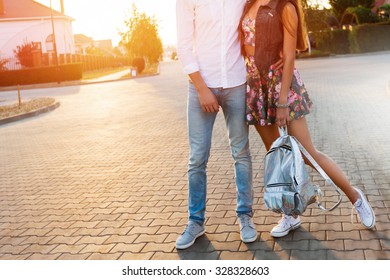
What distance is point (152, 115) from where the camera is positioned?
13.6 m

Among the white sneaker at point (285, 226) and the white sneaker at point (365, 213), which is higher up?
the white sneaker at point (365, 213)

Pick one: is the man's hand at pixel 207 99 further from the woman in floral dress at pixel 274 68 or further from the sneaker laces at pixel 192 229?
the sneaker laces at pixel 192 229

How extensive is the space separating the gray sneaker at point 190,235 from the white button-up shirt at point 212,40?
0.97 meters

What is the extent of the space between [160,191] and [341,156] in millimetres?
2295

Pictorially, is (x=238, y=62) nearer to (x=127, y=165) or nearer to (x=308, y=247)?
(x=308, y=247)

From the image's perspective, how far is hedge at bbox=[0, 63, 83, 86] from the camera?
39.2 m

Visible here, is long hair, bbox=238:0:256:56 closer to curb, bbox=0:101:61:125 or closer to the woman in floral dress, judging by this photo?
the woman in floral dress

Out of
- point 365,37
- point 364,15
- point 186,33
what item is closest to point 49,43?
point 364,15

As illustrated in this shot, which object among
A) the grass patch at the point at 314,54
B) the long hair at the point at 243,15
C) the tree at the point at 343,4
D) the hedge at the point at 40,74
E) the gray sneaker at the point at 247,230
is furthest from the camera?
the tree at the point at 343,4

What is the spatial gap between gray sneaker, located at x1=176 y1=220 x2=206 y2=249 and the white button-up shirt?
0.97m

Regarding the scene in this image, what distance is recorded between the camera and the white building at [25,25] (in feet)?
181

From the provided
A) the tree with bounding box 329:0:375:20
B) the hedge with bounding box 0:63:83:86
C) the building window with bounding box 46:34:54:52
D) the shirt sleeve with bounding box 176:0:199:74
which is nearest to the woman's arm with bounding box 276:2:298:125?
the shirt sleeve with bounding box 176:0:199:74

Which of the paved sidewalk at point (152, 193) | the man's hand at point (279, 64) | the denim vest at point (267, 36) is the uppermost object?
the denim vest at point (267, 36)

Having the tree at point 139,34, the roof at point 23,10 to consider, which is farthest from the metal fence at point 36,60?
the tree at point 139,34
